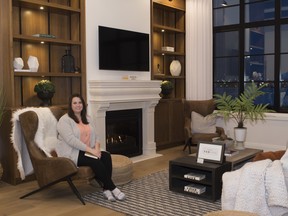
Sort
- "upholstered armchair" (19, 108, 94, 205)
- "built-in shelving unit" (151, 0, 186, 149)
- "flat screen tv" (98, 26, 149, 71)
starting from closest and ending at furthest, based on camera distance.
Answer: "upholstered armchair" (19, 108, 94, 205) → "flat screen tv" (98, 26, 149, 71) → "built-in shelving unit" (151, 0, 186, 149)

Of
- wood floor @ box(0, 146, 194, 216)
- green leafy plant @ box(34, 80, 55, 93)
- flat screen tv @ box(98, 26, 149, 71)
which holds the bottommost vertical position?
wood floor @ box(0, 146, 194, 216)

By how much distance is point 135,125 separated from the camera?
593 centimetres

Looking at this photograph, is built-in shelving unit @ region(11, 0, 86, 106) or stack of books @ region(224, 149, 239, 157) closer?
stack of books @ region(224, 149, 239, 157)

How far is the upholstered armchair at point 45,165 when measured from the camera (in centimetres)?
357

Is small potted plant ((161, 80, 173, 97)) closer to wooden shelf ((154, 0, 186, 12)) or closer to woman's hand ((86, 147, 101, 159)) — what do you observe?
wooden shelf ((154, 0, 186, 12))

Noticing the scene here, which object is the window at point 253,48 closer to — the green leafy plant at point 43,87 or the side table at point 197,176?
the side table at point 197,176

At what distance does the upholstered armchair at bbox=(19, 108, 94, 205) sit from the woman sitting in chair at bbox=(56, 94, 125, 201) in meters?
Answer: 0.12

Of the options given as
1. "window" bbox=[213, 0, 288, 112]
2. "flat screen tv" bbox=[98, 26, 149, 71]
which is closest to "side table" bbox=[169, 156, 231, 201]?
"flat screen tv" bbox=[98, 26, 149, 71]

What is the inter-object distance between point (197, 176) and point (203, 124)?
2.40 m

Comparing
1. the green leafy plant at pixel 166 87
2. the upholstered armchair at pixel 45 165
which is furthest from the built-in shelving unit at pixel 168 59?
the upholstered armchair at pixel 45 165

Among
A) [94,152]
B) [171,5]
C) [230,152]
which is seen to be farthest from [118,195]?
[171,5]

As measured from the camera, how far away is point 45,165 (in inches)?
143

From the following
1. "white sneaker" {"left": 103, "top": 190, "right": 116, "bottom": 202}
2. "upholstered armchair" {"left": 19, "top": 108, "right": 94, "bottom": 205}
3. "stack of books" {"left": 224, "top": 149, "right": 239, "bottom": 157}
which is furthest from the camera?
"stack of books" {"left": 224, "top": 149, "right": 239, "bottom": 157}

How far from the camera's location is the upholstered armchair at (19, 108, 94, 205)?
3568 millimetres
